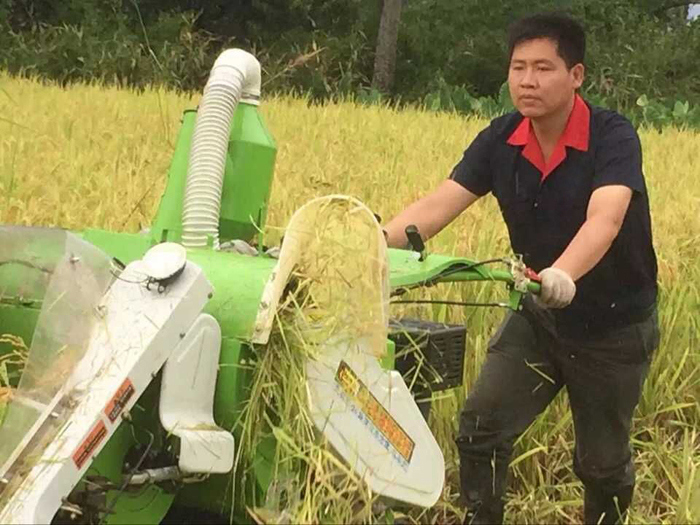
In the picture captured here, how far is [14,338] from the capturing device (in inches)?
92.6

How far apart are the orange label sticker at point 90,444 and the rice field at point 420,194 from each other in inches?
36.5

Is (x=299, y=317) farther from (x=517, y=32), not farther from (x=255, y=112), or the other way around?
(x=517, y=32)

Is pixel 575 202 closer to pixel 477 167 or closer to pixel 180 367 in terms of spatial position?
pixel 477 167

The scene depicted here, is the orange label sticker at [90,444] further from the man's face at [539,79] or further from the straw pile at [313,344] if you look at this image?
the man's face at [539,79]

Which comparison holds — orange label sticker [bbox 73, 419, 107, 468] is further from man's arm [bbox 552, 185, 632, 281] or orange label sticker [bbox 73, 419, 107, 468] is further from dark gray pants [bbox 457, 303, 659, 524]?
dark gray pants [bbox 457, 303, 659, 524]

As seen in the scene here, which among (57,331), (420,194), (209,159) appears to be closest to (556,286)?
(209,159)

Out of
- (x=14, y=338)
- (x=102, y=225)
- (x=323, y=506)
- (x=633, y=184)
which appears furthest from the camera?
(x=102, y=225)

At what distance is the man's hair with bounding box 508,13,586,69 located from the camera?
3.14 meters

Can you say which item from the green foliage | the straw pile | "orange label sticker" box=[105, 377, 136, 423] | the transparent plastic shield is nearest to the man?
the straw pile

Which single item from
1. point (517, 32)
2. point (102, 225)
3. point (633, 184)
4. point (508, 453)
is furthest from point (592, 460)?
point (102, 225)

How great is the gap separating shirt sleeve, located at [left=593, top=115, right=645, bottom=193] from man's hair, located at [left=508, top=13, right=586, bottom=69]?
21 centimetres

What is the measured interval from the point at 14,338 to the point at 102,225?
1924 mm

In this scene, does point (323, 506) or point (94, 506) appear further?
point (323, 506)

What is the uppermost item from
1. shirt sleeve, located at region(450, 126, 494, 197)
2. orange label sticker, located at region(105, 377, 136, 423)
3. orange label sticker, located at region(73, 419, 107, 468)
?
shirt sleeve, located at region(450, 126, 494, 197)
